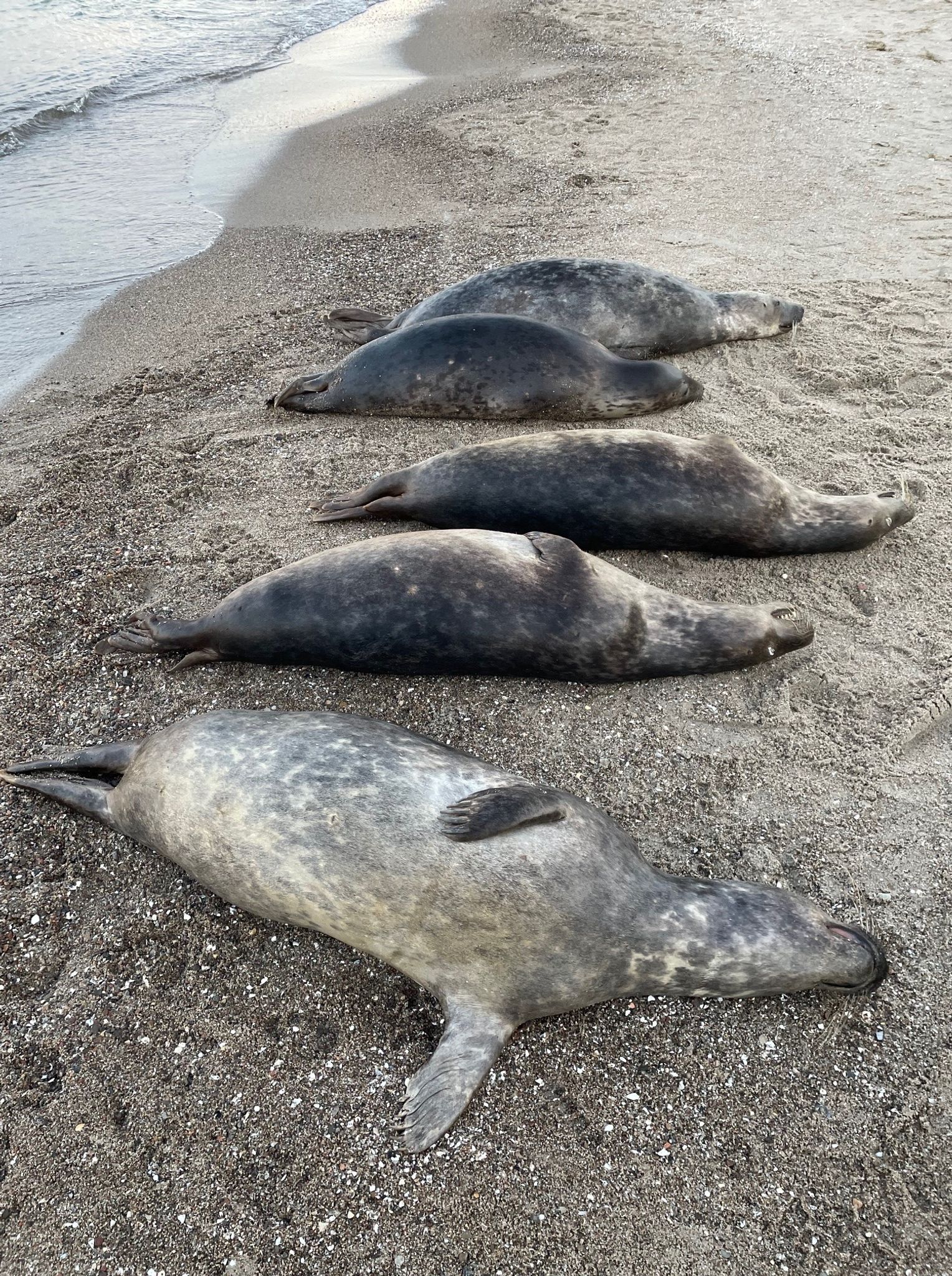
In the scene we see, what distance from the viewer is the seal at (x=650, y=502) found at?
432 cm

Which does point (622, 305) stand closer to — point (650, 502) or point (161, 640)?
point (650, 502)

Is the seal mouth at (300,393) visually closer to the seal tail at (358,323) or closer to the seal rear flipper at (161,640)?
the seal tail at (358,323)

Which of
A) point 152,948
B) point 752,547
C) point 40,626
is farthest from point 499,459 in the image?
point 152,948

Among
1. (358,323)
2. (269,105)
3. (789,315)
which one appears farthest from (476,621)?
(269,105)

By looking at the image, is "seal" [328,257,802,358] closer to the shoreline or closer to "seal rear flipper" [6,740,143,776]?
the shoreline

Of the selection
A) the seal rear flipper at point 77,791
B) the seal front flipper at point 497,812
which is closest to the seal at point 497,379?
the seal rear flipper at point 77,791

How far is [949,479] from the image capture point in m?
4.70

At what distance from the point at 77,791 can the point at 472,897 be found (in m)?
1.67

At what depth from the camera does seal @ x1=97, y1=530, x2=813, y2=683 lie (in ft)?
12.1

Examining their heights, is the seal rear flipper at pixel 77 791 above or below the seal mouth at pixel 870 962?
above

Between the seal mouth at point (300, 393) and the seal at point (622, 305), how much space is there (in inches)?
30.9

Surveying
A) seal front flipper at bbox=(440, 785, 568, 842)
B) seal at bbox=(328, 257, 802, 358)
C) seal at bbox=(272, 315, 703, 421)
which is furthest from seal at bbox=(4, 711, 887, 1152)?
seal at bbox=(328, 257, 802, 358)

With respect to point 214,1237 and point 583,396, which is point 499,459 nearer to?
point 583,396

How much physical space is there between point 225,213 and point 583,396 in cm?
462
